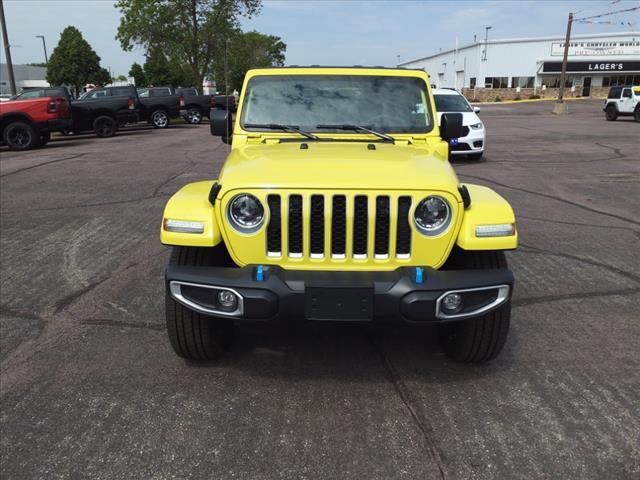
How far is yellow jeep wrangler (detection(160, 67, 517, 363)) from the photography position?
2.76m

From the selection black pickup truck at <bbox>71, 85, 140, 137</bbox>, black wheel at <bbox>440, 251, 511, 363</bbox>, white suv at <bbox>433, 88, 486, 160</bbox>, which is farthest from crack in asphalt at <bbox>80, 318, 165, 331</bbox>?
black pickup truck at <bbox>71, 85, 140, 137</bbox>

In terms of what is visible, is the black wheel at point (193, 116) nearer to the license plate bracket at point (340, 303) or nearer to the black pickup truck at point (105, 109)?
the black pickup truck at point (105, 109)

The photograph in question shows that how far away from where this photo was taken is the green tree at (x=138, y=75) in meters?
83.2

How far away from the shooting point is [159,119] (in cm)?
2453

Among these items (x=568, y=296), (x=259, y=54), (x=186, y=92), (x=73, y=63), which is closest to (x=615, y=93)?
(x=186, y=92)

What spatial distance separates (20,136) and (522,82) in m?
68.1

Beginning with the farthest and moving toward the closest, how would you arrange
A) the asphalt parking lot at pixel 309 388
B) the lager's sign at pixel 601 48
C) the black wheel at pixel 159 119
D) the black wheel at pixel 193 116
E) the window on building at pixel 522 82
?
the window on building at pixel 522 82 → the lager's sign at pixel 601 48 → the black wheel at pixel 193 116 → the black wheel at pixel 159 119 → the asphalt parking lot at pixel 309 388

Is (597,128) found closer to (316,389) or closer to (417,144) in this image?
(417,144)

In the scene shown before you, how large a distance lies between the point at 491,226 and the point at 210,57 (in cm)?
3926

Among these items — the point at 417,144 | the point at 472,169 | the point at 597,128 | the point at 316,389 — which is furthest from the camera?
the point at 597,128

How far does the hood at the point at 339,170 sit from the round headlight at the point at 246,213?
0.08 metres

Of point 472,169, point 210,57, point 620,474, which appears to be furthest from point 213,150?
point 210,57

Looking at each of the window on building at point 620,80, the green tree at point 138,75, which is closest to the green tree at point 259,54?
the green tree at point 138,75

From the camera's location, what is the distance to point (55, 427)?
111 inches
